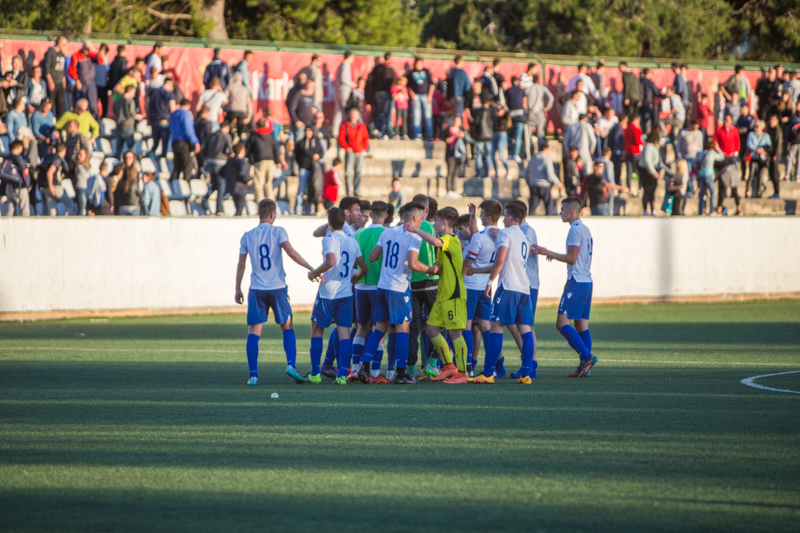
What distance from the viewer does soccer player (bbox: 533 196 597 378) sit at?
1026 cm

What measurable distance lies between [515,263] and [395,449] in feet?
12.1

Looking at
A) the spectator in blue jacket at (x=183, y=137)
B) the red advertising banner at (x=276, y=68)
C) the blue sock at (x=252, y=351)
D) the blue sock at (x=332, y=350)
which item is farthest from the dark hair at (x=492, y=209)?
the red advertising banner at (x=276, y=68)

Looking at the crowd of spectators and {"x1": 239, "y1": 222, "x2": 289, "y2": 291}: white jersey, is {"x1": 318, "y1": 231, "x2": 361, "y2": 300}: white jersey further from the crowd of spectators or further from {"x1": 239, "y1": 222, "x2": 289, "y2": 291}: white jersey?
the crowd of spectators

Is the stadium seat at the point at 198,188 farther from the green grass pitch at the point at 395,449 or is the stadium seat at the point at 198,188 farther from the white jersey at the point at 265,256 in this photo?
the white jersey at the point at 265,256

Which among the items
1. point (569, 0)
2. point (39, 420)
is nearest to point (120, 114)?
point (39, 420)

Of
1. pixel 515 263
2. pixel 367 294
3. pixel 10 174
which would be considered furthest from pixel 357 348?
pixel 10 174

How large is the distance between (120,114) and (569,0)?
24808mm

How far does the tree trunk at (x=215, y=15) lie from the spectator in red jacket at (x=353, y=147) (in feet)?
40.5

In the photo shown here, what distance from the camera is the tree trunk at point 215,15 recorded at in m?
32.2

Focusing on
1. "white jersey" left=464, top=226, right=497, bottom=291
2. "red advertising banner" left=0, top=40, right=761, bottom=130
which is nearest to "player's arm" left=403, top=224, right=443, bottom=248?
"white jersey" left=464, top=226, right=497, bottom=291

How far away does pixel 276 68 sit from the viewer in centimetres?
2514

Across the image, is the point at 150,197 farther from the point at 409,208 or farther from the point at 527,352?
the point at 527,352

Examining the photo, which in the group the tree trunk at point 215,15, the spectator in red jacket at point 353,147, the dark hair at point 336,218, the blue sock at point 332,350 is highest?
the tree trunk at point 215,15

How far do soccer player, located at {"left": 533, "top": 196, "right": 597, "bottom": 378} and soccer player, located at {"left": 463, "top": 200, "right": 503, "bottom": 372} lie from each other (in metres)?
0.80
